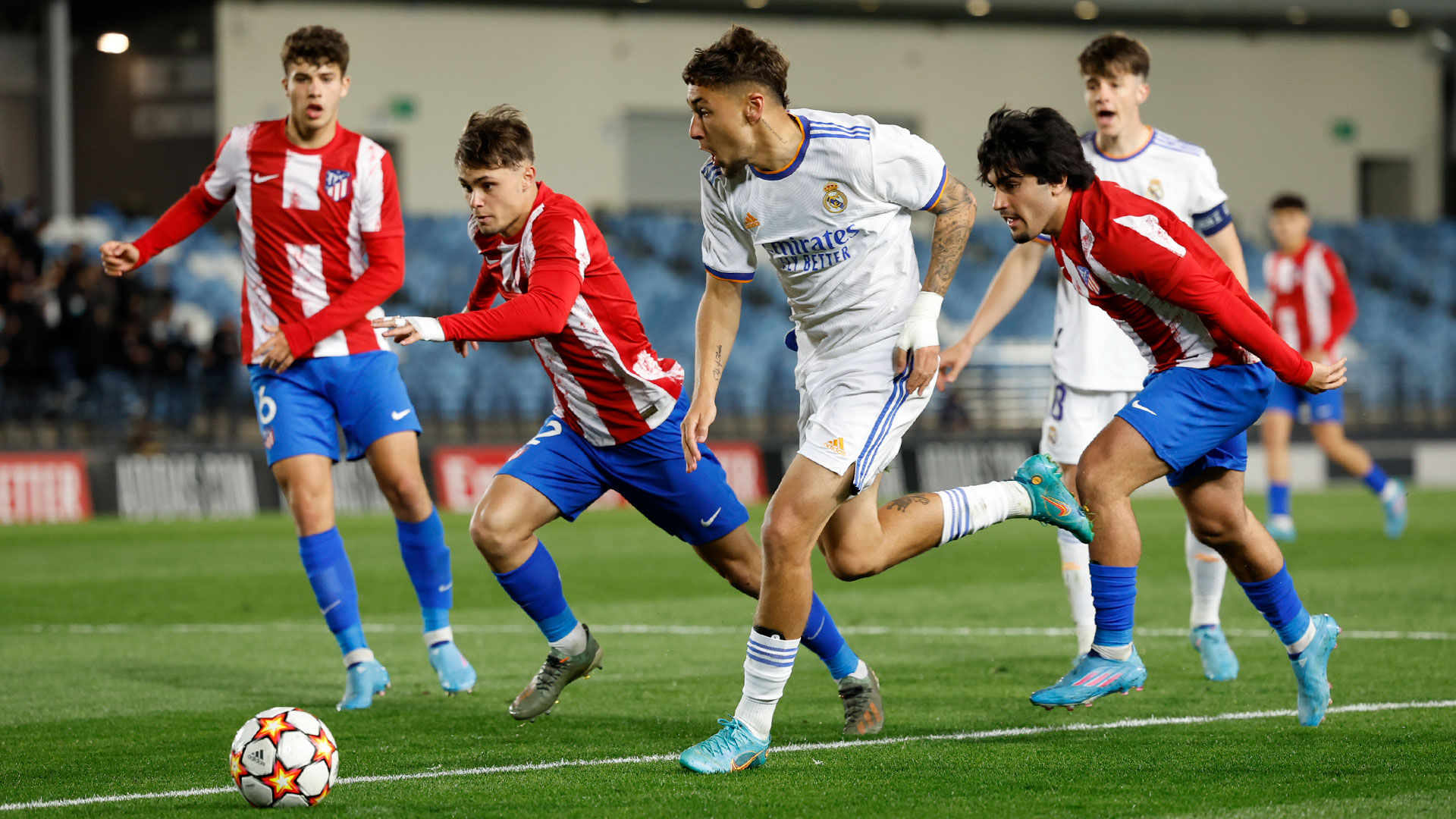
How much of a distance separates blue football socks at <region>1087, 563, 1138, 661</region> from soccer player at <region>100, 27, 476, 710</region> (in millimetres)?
2391

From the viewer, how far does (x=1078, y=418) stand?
20.9ft

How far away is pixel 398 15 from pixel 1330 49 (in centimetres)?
1695

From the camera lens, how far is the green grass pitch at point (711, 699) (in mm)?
4121

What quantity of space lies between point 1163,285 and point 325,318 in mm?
2954

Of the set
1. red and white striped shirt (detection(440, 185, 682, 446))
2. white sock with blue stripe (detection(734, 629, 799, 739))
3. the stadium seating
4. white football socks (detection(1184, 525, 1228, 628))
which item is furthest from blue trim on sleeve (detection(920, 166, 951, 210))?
the stadium seating

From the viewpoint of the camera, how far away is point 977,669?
6496mm

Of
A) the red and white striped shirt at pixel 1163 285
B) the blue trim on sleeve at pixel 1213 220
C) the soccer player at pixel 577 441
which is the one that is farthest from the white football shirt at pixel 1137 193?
the soccer player at pixel 577 441

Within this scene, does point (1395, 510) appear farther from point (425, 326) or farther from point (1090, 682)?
point (425, 326)

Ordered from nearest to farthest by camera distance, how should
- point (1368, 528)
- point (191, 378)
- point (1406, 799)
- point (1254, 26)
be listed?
point (1406, 799) → point (1368, 528) → point (191, 378) → point (1254, 26)

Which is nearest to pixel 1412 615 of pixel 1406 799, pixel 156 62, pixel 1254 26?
pixel 1406 799

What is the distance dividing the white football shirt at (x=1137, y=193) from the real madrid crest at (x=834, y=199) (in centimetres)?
172

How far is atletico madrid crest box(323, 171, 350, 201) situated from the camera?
592 cm

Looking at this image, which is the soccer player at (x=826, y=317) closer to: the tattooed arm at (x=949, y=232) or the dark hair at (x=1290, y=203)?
the tattooed arm at (x=949, y=232)

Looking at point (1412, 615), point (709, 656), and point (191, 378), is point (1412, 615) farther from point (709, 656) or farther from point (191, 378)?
point (191, 378)
